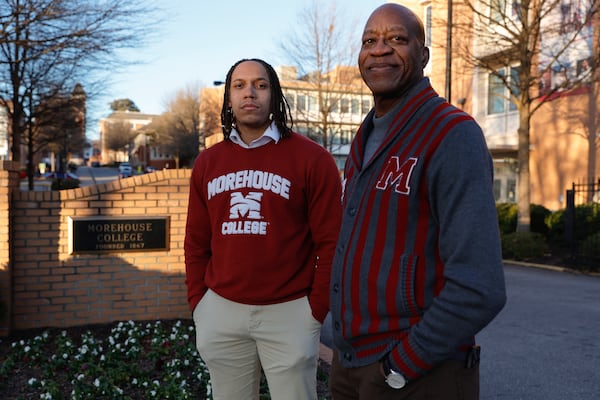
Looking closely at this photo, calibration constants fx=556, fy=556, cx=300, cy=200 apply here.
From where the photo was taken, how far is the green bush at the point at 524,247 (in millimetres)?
12711

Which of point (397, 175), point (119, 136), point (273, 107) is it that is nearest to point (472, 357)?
point (397, 175)

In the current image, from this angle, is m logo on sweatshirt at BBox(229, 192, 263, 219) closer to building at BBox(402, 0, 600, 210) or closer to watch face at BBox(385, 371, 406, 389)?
watch face at BBox(385, 371, 406, 389)

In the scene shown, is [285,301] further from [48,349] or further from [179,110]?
[179,110]

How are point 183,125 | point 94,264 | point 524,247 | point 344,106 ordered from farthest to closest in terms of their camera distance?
point 183,125 → point 344,106 → point 524,247 → point 94,264

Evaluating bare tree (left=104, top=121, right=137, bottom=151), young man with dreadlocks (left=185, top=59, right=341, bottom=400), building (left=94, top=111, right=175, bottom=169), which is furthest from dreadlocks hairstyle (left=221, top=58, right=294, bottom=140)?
bare tree (left=104, top=121, right=137, bottom=151)

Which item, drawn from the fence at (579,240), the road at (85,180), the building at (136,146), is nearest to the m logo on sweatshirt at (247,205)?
the road at (85,180)

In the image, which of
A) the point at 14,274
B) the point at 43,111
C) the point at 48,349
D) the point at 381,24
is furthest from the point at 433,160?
the point at 43,111

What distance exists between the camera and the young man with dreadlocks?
101 inches

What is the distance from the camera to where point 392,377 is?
5.14ft

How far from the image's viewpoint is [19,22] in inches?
313

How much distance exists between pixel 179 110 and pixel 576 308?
148 ft

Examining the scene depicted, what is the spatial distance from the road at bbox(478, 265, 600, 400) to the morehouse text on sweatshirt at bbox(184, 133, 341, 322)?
2.47 metres

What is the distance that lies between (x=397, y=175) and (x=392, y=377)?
22.5 inches

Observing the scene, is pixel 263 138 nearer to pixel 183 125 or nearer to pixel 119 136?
pixel 183 125
